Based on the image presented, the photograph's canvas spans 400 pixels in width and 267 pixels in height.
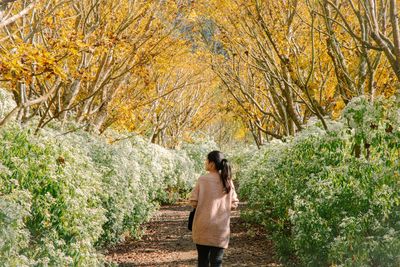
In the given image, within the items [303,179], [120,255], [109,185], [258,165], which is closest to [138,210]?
[120,255]

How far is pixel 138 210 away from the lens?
12477mm

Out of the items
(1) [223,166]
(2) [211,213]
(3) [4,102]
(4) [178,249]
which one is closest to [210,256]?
(2) [211,213]

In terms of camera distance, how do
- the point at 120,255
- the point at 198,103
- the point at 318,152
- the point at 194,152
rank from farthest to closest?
the point at 198,103, the point at 194,152, the point at 120,255, the point at 318,152

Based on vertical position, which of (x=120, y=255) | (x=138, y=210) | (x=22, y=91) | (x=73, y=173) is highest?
(x=22, y=91)

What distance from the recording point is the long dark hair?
6.73 metres

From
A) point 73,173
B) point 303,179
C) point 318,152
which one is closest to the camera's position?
point 73,173

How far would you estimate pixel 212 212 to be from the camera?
670cm

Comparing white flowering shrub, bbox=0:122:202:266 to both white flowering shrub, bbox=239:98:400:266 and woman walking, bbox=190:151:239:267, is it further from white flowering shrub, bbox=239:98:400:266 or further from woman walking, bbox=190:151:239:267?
white flowering shrub, bbox=239:98:400:266

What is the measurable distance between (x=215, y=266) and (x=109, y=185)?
152 inches

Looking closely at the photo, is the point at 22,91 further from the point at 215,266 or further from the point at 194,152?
the point at 194,152

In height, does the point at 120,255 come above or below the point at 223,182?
below

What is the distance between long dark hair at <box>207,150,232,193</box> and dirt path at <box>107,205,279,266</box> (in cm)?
420

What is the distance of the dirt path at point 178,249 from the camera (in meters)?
11.1

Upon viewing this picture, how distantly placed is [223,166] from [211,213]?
565 mm
